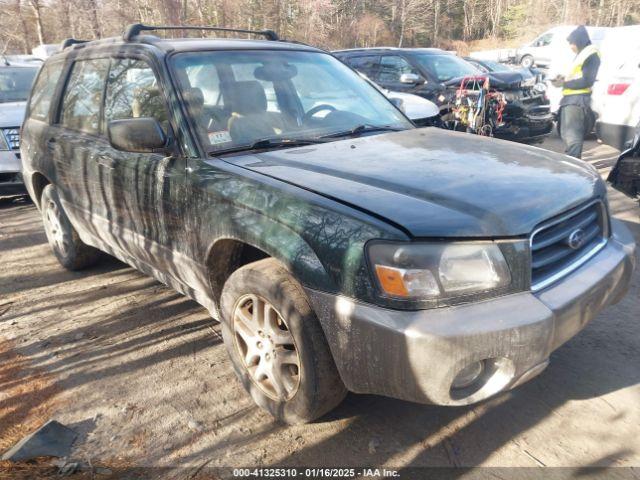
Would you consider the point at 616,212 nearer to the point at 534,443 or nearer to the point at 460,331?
the point at 534,443

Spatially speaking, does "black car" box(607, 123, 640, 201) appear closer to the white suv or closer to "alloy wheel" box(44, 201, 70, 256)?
the white suv

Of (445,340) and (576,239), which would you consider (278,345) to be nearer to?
(445,340)

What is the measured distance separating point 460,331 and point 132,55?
105 inches

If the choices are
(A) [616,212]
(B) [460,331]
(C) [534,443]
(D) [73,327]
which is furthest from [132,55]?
(A) [616,212]

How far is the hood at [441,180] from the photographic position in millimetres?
2117

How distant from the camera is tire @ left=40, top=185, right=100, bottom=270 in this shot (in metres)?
4.51

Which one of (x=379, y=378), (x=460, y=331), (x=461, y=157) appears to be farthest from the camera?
(x=461, y=157)

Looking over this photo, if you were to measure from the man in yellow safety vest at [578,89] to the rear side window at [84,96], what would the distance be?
18.0 ft

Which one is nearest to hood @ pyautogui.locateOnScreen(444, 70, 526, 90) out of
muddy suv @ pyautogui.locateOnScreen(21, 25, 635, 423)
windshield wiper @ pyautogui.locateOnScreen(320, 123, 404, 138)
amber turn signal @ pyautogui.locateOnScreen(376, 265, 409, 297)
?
muddy suv @ pyautogui.locateOnScreen(21, 25, 635, 423)

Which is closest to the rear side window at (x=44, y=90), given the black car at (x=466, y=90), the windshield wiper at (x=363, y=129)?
the windshield wiper at (x=363, y=129)

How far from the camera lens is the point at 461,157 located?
2.81 m

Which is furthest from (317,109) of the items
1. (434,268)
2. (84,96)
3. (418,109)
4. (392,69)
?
(392,69)

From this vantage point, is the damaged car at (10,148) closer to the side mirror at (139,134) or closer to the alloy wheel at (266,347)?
the side mirror at (139,134)

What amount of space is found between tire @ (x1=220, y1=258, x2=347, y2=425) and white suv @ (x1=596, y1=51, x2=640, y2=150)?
18.5ft
